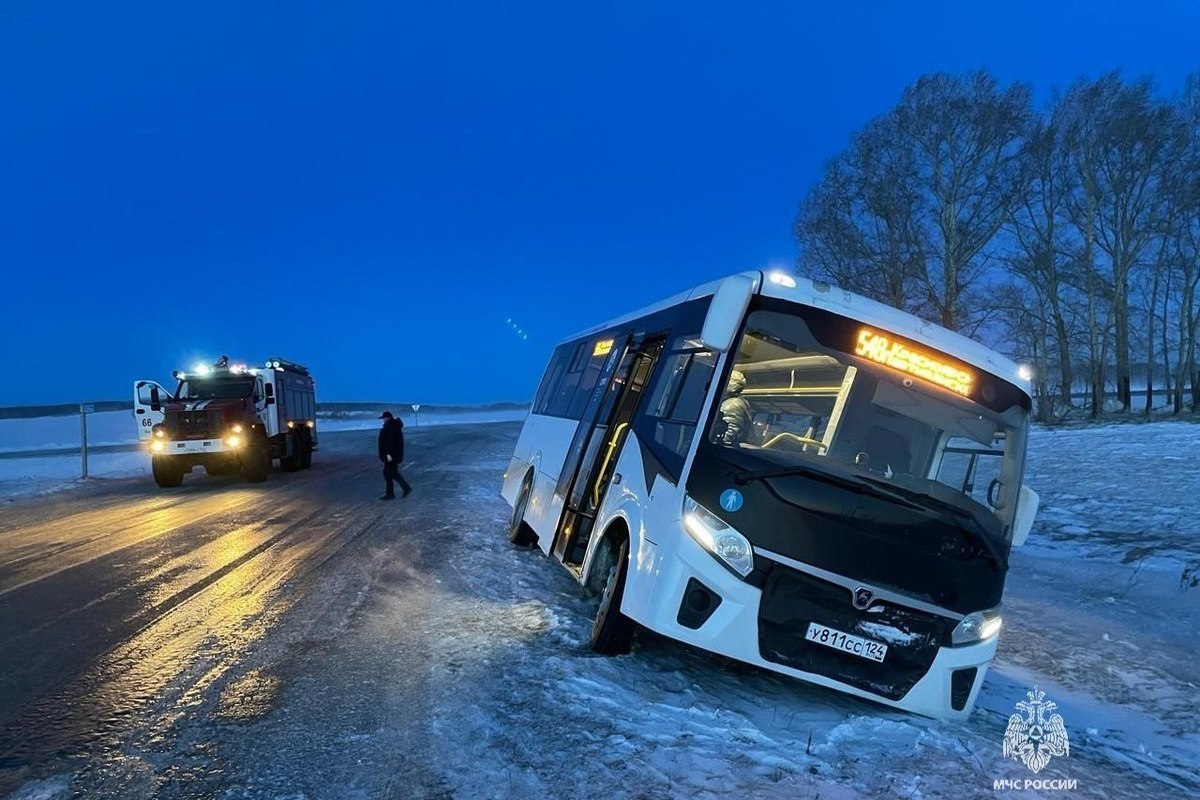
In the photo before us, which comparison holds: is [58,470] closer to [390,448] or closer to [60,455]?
[60,455]

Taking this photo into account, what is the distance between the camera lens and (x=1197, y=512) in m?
10.6

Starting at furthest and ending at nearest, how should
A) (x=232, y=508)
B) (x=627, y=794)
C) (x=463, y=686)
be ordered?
(x=232, y=508)
(x=463, y=686)
(x=627, y=794)

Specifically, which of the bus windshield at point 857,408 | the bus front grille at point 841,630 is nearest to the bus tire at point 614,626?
the bus front grille at point 841,630

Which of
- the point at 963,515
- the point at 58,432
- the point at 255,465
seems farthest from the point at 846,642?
the point at 58,432

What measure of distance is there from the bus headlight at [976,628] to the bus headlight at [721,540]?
4.28ft

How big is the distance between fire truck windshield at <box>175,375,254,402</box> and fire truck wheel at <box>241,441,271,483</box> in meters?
1.68

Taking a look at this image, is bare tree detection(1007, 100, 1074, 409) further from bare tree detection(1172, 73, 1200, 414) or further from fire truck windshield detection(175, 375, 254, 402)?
fire truck windshield detection(175, 375, 254, 402)

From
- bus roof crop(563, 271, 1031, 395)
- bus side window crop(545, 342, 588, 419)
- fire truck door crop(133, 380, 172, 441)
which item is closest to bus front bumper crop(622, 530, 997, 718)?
bus roof crop(563, 271, 1031, 395)

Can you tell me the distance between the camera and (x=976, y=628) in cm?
→ 436

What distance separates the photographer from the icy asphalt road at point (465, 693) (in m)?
3.52

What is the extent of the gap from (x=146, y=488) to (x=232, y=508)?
6.59m

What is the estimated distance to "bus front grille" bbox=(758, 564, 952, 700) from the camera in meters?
4.17

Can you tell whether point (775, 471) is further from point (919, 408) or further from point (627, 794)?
point (627, 794)

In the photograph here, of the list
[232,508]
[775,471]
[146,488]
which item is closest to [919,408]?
[775,471]
